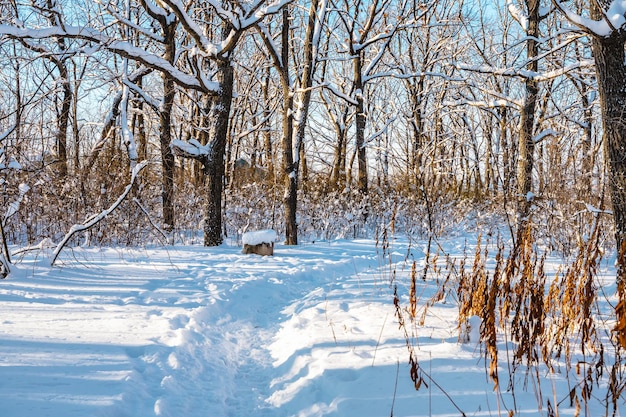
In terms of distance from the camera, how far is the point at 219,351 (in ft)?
11.5

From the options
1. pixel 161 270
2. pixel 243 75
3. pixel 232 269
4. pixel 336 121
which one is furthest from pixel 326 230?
pixel 243 75

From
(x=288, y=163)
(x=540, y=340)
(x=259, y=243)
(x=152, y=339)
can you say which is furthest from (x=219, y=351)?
(x=288, y=163)

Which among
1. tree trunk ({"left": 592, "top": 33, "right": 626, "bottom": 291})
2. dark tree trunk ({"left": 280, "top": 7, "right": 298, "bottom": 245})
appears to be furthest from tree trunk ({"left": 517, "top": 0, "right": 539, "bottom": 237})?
dark tree trunk ({"left": 280, "top": 7, "right": 298, "bottom": 245})

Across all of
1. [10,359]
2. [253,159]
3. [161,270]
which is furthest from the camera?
[253,159]

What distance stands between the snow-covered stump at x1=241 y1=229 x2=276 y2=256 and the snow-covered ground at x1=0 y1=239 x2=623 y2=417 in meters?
2.08

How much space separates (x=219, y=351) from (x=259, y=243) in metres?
4.40

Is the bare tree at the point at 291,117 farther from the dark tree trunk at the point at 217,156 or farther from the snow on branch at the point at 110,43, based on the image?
the snow on branch at the point at 110,43

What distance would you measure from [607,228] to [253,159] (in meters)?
17.2

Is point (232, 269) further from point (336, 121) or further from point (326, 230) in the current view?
Answer: point (336, 121)

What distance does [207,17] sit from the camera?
514 inches

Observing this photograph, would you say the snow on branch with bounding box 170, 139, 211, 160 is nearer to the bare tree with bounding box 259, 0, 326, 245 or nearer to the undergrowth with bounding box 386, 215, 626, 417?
the bare tree with bounding box 259, 0, 326, 245

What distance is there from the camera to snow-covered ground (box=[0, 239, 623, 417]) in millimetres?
2441

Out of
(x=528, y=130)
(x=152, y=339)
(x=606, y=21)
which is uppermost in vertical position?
(x=606, y=21)

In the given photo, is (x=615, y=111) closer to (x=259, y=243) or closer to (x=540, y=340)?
(x=540, y=340)
